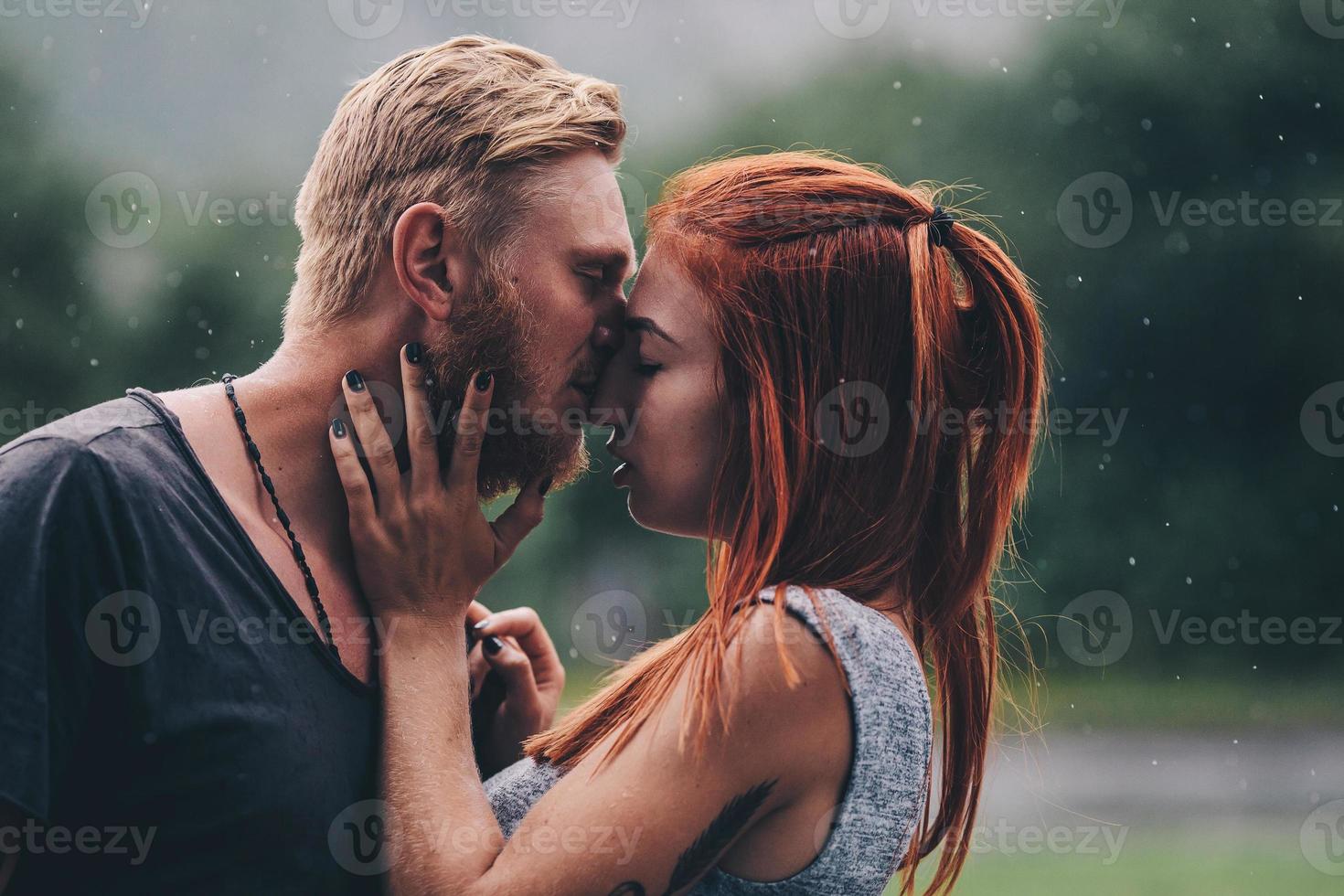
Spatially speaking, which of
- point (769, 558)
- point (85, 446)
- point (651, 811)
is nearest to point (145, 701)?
point (85, 446)

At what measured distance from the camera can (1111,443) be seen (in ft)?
50.5

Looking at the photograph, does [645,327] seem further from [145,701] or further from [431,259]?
[145,701]

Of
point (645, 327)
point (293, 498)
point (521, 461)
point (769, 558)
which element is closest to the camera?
point (769, 558)

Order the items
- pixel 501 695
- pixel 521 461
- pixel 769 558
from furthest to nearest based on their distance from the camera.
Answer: pixel 501 695, pixel 521 461, pixel 769 558

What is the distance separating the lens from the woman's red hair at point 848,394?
7.13 feet

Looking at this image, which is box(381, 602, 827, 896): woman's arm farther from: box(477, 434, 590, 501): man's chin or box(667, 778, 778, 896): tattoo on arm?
box(477, 434, 590, 501): man's chin

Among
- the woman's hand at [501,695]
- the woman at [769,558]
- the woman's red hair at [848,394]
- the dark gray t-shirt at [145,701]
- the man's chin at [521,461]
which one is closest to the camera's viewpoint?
the dark gray t-shirt at [145,701]

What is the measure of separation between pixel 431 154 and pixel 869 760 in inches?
53.0

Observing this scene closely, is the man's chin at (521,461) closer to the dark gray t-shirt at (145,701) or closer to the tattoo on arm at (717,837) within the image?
the dark gray t-shirt at (145,701)

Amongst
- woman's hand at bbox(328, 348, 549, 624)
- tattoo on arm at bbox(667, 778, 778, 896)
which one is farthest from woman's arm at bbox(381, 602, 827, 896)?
woman's hand at bbox(328, 348, 549, 624)

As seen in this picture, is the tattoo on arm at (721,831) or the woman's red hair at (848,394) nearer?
the tattoo on arm at (721,831)

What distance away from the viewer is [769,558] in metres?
2.11

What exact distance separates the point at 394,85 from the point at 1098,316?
14.3 m

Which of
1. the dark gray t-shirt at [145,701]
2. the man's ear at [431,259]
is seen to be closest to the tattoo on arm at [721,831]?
the dark gray t-shirt at [145,701]
